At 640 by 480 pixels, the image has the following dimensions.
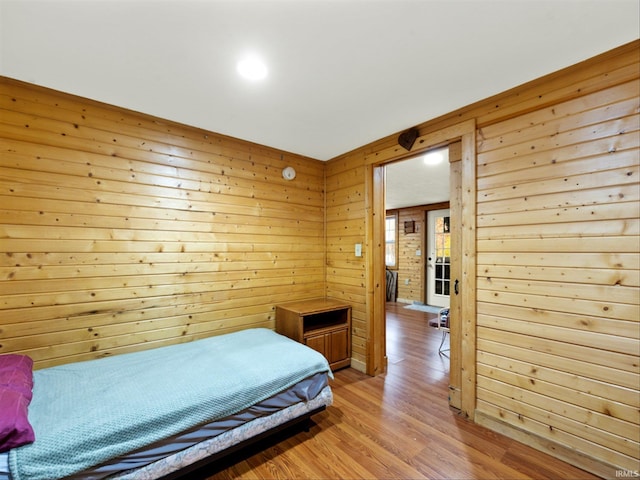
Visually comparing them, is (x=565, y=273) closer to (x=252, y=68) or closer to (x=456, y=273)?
(x=456, y=273)

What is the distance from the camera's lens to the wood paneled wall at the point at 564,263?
163 cm

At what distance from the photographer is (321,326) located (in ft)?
10.4

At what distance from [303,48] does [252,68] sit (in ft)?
1.26

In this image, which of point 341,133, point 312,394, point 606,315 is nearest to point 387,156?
point 341,133

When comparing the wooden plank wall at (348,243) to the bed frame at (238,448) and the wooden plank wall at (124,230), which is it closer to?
the wooden plank wall at (124,230)

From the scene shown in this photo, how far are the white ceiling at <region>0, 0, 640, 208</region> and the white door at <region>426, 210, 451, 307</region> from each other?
4.74 m

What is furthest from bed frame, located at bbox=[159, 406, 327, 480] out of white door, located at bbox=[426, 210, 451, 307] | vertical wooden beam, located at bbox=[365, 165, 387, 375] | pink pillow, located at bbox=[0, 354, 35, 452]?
white door, located at bbox=[426, 210, 451, 307]

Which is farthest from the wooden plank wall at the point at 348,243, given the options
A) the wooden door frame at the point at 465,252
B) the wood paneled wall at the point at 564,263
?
the wood paneled wall at the point at 564,263

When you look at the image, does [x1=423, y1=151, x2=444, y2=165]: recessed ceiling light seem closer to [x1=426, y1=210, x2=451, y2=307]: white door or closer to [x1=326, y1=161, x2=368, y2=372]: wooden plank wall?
[x1=326, y1=161, x2=368, y2=372]: wooden plank wall

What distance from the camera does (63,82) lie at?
1982mm

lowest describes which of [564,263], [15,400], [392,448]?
[392,448]

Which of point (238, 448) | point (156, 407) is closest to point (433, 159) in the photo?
point (238, 448)

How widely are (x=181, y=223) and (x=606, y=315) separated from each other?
318 centimetres

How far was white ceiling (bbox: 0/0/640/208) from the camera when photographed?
4.58ft
